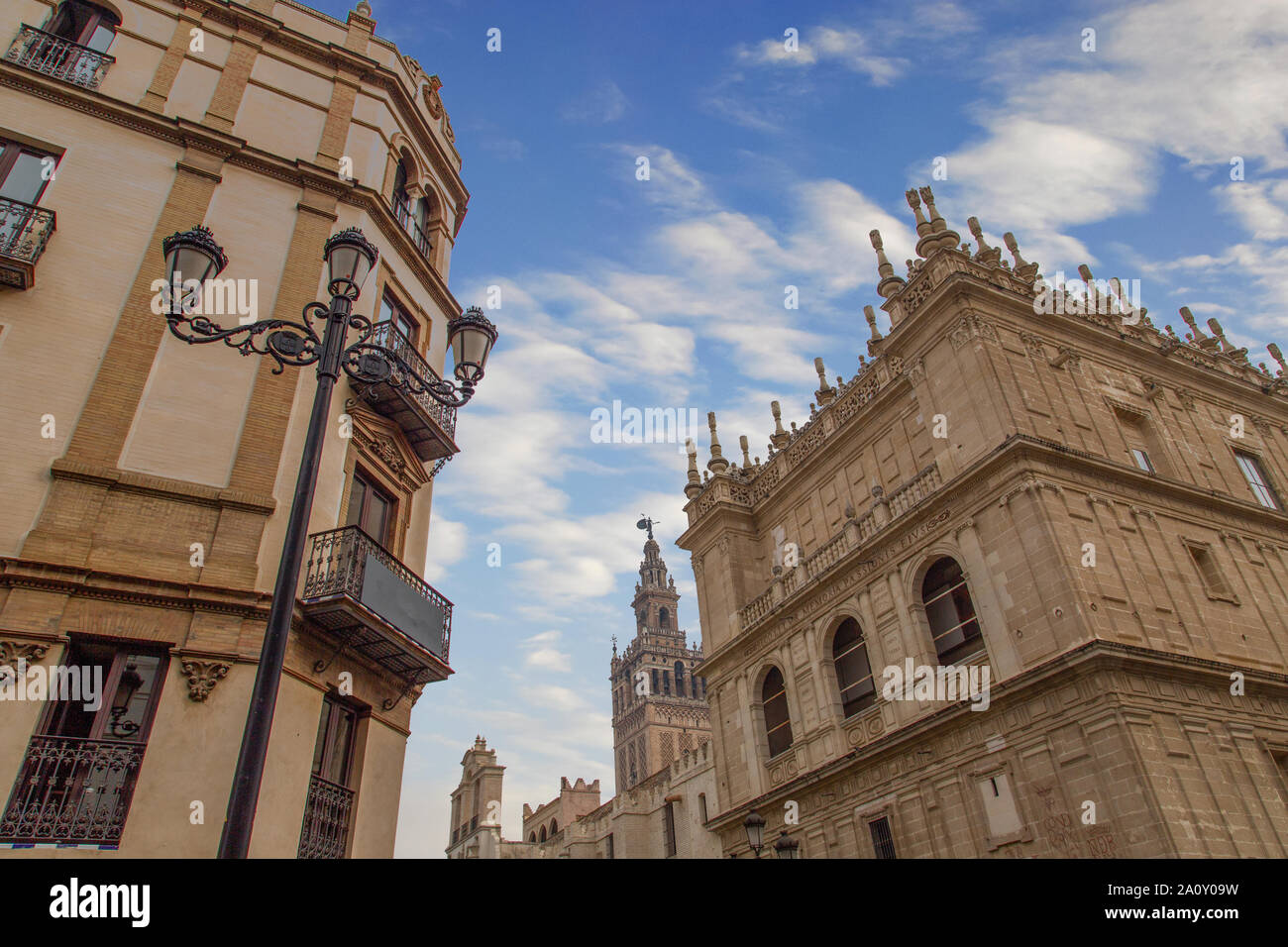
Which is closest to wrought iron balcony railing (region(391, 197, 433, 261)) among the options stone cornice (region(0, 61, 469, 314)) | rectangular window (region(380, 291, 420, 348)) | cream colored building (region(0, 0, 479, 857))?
cream colored building (region(0, 0, 479, 857))

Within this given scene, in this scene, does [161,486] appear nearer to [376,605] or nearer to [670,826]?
[376,605]

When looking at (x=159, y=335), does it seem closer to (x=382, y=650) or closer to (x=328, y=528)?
(x=328, y=528)

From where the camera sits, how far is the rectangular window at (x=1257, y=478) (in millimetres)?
22656

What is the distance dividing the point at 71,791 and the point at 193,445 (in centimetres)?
438

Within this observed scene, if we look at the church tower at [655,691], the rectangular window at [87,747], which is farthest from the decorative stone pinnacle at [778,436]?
the church tower at [655,691]

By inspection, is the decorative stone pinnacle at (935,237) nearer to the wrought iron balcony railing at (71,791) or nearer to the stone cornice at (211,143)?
the stone cornice at (211,143)

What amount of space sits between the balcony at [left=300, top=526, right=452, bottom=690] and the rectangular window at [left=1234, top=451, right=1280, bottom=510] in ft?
72.9

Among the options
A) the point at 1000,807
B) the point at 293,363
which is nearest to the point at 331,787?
the point at 293,363

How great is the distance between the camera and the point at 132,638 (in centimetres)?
925

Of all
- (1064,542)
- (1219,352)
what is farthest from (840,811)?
(1219,352)

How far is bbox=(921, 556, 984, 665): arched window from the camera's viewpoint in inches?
704

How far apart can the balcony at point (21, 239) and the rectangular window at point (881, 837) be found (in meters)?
18.4

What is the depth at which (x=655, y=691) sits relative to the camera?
86.5m
